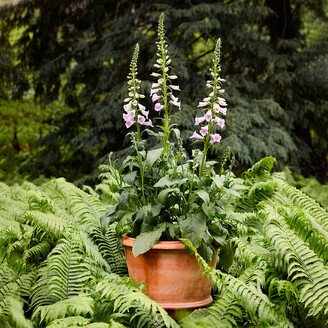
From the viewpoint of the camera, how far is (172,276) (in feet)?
12.5

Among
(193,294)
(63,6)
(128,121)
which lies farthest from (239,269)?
(63,6)

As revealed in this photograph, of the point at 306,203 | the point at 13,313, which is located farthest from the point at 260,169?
the point at 13,313

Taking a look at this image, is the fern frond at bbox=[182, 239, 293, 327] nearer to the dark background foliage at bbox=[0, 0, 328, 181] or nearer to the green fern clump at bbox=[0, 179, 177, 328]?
the green fern clump at bbox=[0, 179, 177, 328]

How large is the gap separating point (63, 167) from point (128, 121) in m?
6.07

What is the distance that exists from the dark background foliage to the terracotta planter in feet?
13.9

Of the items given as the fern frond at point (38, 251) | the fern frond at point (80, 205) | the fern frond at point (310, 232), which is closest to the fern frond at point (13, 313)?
the fern frond at point (38, 251)

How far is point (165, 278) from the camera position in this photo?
383 centimetres

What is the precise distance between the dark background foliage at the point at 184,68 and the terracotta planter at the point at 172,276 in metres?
4.23

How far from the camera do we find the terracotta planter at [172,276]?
12.5ft

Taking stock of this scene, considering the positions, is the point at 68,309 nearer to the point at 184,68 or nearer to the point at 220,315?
the point at 220,315

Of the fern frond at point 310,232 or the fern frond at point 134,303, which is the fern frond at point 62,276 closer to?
the fern frond at point 134,303

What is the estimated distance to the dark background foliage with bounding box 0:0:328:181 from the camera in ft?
28.3

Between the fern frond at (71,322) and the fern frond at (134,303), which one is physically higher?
the fern frond at (71,322)

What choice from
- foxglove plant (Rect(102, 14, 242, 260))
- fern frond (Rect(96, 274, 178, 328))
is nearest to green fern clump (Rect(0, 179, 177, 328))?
fern frond (Rect(96, 274, 178, 328))
